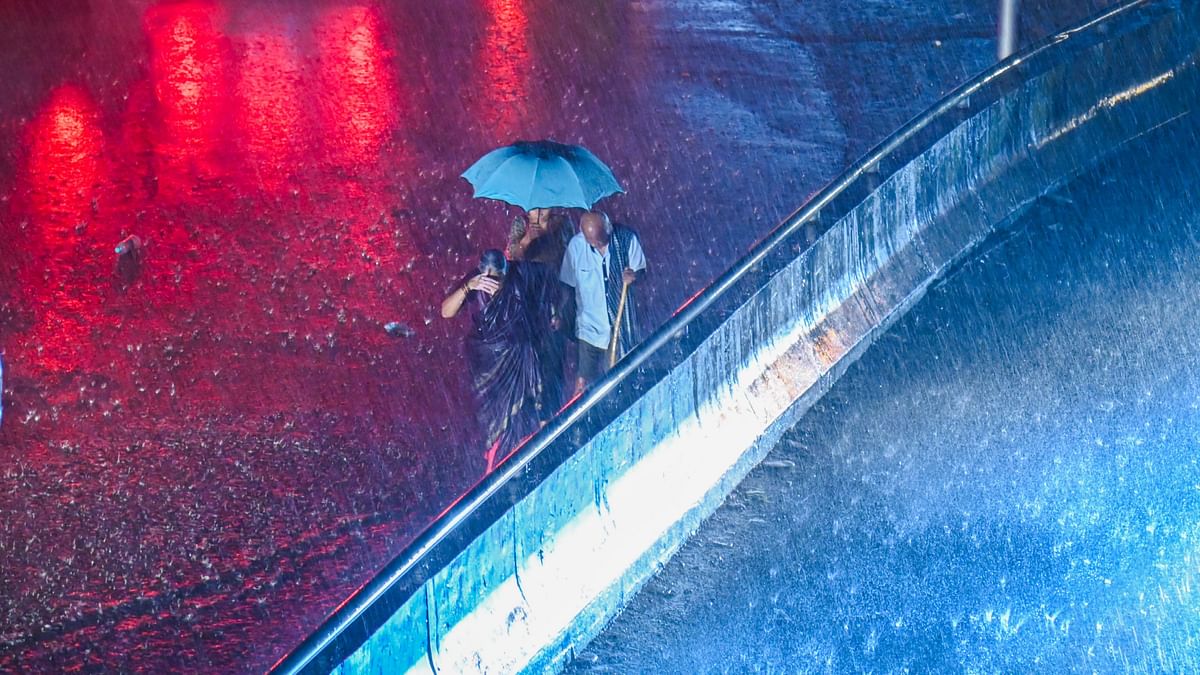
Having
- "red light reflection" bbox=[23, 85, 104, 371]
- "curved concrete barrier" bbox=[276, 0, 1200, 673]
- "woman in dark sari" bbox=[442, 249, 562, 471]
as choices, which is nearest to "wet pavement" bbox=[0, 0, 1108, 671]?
"red light reflection" bbox=[23, 85, 104, 371]

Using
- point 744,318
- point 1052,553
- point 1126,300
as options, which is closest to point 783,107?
point 1126,300

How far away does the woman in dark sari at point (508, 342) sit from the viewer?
18.7 ft

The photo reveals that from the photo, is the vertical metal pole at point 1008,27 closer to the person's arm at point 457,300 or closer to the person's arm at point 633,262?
the person's arm at point 633,262

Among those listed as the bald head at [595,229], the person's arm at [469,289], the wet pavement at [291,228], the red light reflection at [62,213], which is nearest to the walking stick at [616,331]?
the bald head at [595,229]

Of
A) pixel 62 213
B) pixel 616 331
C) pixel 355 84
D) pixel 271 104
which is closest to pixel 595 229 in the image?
pixel 616 331

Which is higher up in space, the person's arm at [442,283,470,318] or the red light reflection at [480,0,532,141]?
the person's arm at [442,283,470,318]

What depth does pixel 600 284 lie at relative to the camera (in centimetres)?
606

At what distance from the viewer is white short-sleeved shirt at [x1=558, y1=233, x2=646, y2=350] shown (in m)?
5.99

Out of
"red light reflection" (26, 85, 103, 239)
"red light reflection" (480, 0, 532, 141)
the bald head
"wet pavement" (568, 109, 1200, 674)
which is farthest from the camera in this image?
"red light reflection" (480, 0, 532, 141)

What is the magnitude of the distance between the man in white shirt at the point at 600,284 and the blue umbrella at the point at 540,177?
16 centimetres

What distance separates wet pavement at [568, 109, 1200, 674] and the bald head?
1.50 meters

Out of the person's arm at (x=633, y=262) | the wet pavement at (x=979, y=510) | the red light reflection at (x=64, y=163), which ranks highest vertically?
the person's arm at (x=633, y=262)

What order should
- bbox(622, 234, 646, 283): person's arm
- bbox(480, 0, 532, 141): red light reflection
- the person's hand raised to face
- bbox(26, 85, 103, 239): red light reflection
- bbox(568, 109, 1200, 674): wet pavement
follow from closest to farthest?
bbox(568, 109, 1200, 674): wet pavement, the person's hand raised to face, bbox(622, 234, 646, 283): person's arm, bbox(26, 85, 103, 239): red light reflection, bbox(480, 0, 532, 141): red light reflection

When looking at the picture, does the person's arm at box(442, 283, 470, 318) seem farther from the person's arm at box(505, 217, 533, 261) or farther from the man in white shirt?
the man in white shirt
